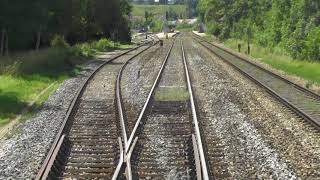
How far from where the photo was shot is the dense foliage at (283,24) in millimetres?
33438

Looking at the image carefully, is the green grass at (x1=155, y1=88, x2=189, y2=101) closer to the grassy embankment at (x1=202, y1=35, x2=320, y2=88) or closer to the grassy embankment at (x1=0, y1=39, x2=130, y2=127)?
the grassy embankment at (x1=0, y1=39, x2=130, y2=127)

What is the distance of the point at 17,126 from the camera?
1375 centimetres

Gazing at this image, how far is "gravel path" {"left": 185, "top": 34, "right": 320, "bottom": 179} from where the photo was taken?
9359mm

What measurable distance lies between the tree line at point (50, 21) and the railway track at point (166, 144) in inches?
810

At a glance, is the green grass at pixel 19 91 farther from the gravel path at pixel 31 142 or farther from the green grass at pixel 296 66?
the green grass at pixel 296 66

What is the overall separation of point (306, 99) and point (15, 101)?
9.75 m

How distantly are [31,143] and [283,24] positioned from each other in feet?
107

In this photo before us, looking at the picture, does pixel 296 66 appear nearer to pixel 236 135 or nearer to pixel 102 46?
pixel 236 135

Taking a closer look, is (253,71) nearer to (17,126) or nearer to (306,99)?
(306,99)

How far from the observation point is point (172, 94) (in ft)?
60.5

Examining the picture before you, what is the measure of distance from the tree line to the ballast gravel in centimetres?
1837

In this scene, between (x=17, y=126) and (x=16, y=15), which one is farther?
(x=16, y=15)

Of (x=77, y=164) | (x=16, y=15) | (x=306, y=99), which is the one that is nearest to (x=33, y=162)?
(x=77, y=164)

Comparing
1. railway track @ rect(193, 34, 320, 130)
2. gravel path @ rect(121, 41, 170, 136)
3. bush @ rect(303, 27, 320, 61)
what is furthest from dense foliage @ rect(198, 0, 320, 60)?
gravel path @ rect(121, 41, 170, 136)
